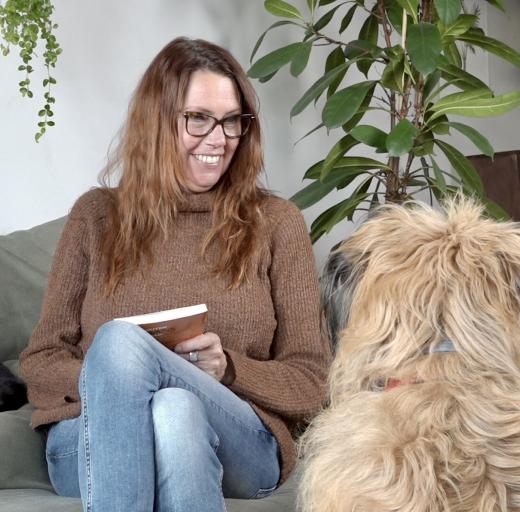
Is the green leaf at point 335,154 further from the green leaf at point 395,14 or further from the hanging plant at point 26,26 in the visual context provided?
the hanging plant at point 26,26

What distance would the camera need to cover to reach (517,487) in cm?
117

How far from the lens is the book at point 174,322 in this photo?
184 cm

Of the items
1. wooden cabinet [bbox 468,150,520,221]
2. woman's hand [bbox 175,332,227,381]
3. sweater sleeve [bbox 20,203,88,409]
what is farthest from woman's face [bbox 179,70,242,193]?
wooden cabinet [bbox 468,150,520,221]

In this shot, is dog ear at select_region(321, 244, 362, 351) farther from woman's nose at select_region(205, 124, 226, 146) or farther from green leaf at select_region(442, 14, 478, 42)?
green leaf at select_region(442, 14, 478, 42)

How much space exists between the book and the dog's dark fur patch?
0.60 meters

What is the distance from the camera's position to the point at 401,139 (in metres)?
2.66

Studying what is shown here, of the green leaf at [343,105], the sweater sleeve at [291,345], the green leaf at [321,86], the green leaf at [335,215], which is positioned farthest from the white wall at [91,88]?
the sweater sleeve at [291,345]

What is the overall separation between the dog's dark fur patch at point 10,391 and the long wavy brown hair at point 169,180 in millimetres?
409

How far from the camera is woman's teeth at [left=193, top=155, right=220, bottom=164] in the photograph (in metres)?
2.29

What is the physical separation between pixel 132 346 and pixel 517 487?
81cm

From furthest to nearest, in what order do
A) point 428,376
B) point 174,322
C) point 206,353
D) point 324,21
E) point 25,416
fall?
point 324,21, point 25,416, point 206,353, point 174,322, point 428,376

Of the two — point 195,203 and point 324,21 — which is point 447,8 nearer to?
point 324,21

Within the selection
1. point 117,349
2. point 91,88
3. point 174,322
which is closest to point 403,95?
point 91,88

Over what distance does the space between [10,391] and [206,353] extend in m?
0.64
